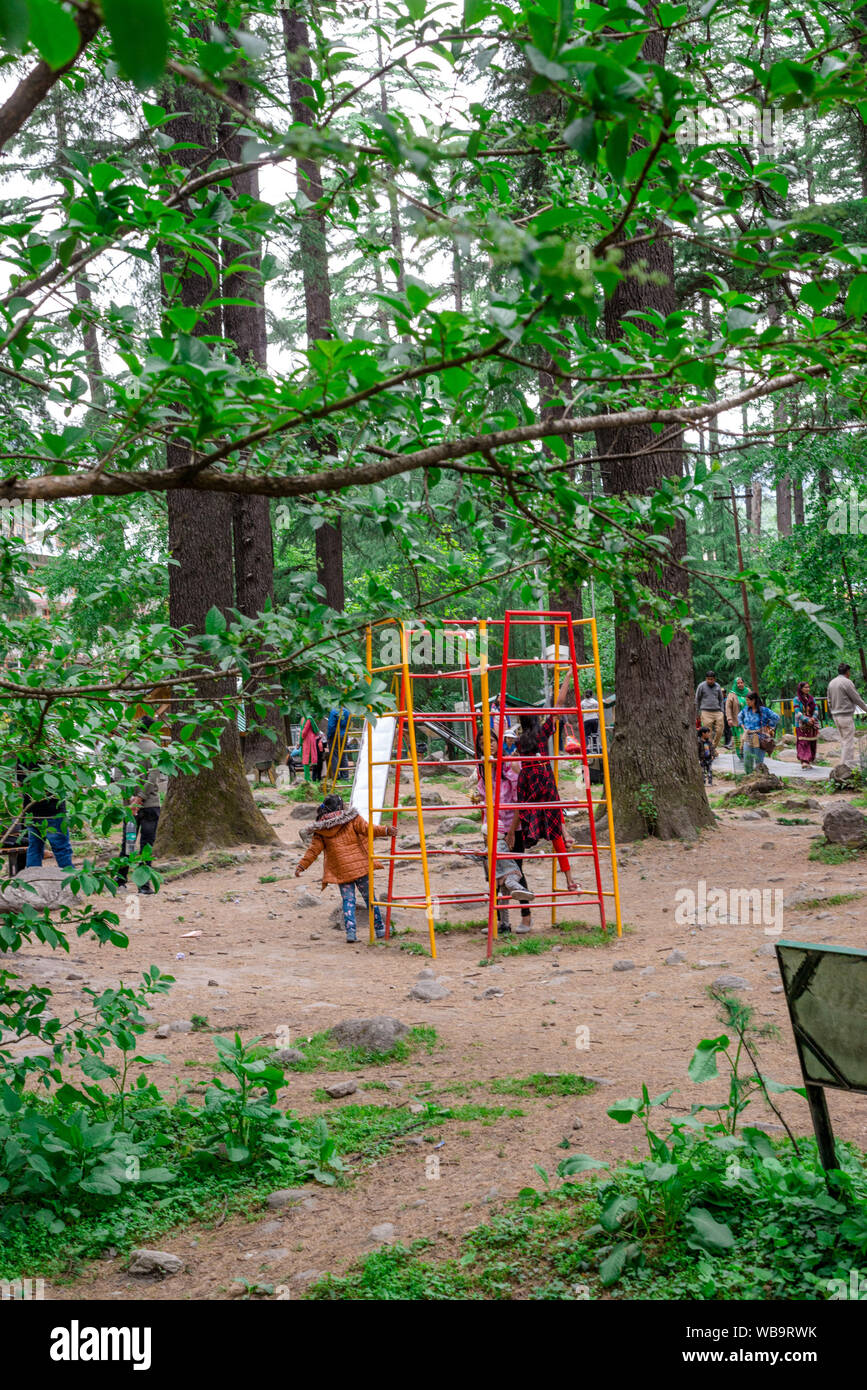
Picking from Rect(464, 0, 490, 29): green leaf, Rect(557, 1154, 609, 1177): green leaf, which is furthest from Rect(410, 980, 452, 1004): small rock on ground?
Rect(464, 0, 490, 29): green leaf

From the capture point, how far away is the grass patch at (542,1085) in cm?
429

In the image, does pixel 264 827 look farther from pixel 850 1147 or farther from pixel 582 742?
pixel 850 1147

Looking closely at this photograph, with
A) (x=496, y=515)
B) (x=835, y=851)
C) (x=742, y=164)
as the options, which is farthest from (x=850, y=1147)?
(x=835, y=851)

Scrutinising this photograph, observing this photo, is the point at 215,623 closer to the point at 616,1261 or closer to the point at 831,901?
the point at 616,1261

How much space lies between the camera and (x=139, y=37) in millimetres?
902

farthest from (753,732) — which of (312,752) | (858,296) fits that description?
(858,296)

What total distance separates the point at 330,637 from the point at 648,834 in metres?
8.07

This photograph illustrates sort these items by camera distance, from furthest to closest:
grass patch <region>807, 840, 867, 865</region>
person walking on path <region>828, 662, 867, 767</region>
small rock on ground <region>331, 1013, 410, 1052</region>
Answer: person walking on path <region>828, 662, 867, 767</region>, grass patch <region>807, 840, 867, 865</region>, small rock on ground <region>331, 1013, 410, 1052</region>

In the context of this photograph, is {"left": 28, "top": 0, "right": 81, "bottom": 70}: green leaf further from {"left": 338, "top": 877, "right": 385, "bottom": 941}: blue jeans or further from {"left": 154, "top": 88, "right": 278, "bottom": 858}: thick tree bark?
{"left": 154, "top": 88, "right": 278, "bottom": 858}: thick tree bark

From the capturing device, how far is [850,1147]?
3182 millimetres

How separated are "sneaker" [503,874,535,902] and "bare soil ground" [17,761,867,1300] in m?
0.46

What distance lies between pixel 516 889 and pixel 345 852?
1.39 m

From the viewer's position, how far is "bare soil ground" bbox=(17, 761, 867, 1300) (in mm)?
3293

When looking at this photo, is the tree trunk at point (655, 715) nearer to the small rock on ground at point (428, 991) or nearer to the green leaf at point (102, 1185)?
the small rock on ground at point (428, 991)
